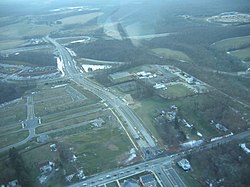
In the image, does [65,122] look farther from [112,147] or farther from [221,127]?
[221,127]

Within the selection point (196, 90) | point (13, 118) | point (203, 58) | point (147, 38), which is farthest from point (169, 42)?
point (13, 118)

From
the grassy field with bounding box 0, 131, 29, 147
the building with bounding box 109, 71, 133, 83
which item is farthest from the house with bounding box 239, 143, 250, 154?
the grassy field with bounding box 0, 131, 29, 147

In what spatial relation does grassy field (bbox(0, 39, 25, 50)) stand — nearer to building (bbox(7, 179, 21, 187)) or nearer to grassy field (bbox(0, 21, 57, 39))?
grassy field (bbox(0, 21, 57, 39))

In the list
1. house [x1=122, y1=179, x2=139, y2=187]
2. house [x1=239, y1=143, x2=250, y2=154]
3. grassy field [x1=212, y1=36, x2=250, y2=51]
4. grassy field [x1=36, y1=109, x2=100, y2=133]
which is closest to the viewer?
house [x1=122, y1=179, x2=139, y2=187]

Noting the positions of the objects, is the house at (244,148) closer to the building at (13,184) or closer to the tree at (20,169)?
the tree at (20,169)

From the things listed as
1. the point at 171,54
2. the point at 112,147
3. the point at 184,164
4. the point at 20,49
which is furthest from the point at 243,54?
the point at 20,49

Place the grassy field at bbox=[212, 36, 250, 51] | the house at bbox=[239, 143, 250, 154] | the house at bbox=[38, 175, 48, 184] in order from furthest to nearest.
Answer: the grassy field at bbox=[212, 36, 250, 51]
the house at bbox=[239, 143, 250, 154]
the house at bbox=[38, 175, 48, 184]

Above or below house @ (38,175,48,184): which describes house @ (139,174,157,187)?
above

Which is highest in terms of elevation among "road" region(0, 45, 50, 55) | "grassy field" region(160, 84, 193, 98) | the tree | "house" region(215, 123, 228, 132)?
the tree
